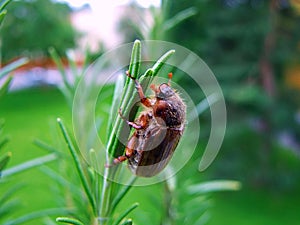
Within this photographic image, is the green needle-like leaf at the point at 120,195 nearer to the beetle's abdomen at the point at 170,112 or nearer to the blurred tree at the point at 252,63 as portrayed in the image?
the beetle's abdomen at the point at 170,112

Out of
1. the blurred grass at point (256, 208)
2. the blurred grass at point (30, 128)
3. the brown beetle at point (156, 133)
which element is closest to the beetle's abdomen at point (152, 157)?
the brown beetle at point (156, 133)

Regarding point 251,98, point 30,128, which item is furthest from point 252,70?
point 30,128

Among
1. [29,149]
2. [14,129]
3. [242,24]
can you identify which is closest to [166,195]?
[242,24]

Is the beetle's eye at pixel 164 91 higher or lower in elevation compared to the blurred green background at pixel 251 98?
lower

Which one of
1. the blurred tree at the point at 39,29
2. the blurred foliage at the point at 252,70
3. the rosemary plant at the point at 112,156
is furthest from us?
the blurred tree at the point at 39,29

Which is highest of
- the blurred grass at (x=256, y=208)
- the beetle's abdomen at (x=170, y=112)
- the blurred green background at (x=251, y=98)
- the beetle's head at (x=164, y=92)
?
the blurred green background at (x=251, y=98)

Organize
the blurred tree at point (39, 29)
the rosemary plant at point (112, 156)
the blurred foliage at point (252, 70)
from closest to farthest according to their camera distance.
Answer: the rosemary plant at point (112, 156) < the blurred foliage at point (252, 70) < the blurred tree at point (39, 29)

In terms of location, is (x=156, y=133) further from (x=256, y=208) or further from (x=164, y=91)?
(x=256, y=208)
